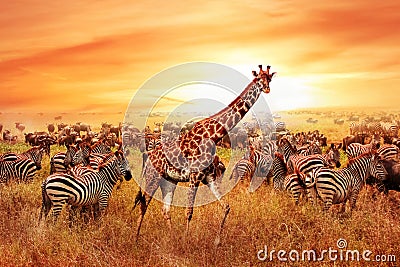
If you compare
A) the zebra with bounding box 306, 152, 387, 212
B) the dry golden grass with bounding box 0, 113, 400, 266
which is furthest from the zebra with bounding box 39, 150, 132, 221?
the zebra with bounding box 306, 152, 387, 212

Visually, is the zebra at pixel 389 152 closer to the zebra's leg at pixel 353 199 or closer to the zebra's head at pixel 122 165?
the zebra's leg at pixel 353 199

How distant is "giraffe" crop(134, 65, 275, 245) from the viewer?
977 centimetres

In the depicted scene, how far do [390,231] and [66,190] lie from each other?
20.6 ft

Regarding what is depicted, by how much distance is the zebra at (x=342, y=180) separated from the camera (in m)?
10.1

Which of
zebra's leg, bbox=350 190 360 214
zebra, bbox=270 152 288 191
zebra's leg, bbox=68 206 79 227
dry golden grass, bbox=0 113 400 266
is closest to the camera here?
dry golden grass, bbox=0 113 400 266

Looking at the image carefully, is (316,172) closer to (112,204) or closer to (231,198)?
(231,198)

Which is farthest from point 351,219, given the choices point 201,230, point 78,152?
point 78,152

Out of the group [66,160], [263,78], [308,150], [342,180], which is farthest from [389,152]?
[66,160]

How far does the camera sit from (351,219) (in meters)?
10.3

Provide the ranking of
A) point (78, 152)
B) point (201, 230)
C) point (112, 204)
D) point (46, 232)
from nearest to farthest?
point (46, 232) < point (201, 230) < point (112, 204) < point (78, 152)

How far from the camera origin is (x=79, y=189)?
9453mm

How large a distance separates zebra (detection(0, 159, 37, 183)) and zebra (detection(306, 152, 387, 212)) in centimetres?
847

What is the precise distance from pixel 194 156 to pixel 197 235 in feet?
5.21

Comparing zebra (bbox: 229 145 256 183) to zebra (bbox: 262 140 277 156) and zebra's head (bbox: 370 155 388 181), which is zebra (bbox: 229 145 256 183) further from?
zebra's head (bbox: 370 155 388 181)
